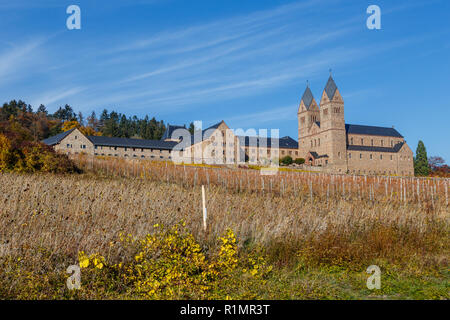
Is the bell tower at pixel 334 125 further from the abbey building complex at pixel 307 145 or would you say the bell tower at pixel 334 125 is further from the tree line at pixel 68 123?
the tree line at pixel 68 123

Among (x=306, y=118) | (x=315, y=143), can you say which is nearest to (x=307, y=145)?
(x=315, y=143)

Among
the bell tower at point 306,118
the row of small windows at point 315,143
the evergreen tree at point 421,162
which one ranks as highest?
the bell tower at point 306,118

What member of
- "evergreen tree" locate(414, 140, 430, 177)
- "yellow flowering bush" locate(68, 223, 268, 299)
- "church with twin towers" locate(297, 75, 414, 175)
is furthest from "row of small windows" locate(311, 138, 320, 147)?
"yellow flowering bush" locate(68, 223, 268, 299)

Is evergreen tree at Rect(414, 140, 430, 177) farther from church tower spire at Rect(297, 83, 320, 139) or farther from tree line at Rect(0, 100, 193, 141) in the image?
tree line at Rect(0, 100, 193, 141)

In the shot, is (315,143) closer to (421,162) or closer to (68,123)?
(421,162)

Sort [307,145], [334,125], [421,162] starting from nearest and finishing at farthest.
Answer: [334,125] < [421,162] < [307,145]

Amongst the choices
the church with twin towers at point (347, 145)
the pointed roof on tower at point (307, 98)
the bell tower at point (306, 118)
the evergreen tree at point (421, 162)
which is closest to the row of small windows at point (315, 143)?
the church with twin towers at point (347, 145)

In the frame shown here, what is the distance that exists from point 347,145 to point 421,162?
18840mm

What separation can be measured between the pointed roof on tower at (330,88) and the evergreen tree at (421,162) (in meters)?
23.4

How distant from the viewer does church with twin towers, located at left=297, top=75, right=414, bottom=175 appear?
3098 inches

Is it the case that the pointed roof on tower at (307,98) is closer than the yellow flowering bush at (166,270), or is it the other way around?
the yellow flowering bush at (166,270)

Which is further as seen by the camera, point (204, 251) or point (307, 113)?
point (307, 113)

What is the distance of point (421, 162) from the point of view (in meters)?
84.5

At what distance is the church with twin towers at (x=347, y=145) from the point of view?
7869 cm
